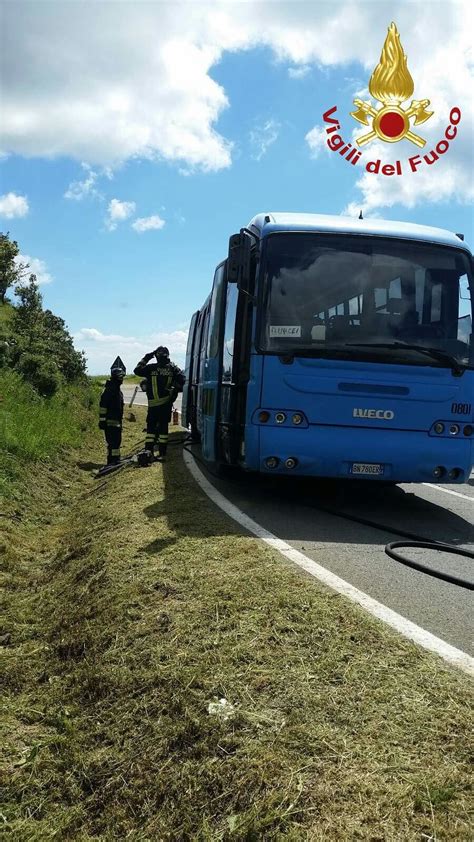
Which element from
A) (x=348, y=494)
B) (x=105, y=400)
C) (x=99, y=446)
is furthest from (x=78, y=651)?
A: (x=99, y=446)

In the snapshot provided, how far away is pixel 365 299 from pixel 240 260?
4.87 feet

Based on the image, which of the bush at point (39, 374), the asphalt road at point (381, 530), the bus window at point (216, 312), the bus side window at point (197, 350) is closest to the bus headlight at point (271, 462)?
the asphalt road at point (381, 530)

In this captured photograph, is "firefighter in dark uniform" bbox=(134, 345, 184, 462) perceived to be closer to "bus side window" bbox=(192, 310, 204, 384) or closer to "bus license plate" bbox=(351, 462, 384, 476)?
"bus side window" bbox=(192, 310, 204, 384)

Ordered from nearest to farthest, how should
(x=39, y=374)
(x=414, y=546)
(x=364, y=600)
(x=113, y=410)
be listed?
(x=364, y=600) < (x=414, y=546) < (x=113, y=410) < (x=39, y=374)

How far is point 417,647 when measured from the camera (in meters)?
3.97

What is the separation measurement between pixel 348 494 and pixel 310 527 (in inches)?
106

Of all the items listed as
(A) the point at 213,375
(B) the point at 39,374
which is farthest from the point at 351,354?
(B) the point at 39,374

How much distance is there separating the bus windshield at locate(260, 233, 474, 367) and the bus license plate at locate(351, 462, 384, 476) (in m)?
1.21

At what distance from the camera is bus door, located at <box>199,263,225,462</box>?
9516 mm

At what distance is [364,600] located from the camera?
16.0 feet

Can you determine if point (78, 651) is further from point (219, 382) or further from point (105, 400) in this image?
point (105, 400)

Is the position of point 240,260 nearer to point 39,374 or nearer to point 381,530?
point 381,530

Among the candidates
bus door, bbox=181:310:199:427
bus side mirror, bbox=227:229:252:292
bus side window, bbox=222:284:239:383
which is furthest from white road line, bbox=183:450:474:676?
bus door, bbox=181:310:199:427

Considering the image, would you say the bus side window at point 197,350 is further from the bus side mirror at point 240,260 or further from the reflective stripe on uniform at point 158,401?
the bus side mirror at point 240,260
